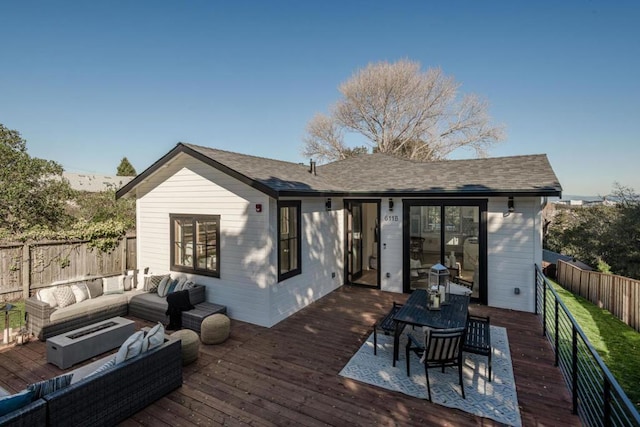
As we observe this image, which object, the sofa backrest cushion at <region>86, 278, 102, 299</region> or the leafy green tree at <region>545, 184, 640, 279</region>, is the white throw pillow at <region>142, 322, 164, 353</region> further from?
the leafy green tree at <region>545, 184, 640, 279</region>

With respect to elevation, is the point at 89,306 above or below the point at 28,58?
below

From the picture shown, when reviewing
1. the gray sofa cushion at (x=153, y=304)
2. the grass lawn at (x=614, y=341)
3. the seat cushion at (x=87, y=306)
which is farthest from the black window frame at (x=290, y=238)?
the grass lawn at (x=614, y=341)

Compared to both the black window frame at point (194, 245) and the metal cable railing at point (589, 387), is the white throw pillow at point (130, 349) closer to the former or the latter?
the black window frame at point (194, 245)

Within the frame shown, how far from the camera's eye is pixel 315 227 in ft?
25.9

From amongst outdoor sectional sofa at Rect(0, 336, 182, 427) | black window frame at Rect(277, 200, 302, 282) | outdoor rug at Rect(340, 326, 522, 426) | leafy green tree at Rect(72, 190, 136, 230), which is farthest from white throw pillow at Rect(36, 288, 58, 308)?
outdoor rug at Rect(340, 326, 522, 426)

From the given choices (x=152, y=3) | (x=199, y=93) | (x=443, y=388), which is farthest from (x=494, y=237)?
(x=199, y=93)

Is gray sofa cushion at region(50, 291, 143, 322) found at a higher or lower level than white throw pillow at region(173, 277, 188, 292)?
lower

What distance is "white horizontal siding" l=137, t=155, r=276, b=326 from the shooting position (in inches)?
249

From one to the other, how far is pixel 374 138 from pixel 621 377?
2081 cm

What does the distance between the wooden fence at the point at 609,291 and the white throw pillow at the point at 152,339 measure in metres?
10.2

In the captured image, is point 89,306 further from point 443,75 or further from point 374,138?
point 443,75

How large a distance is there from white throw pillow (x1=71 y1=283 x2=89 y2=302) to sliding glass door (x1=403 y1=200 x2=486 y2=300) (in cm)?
740

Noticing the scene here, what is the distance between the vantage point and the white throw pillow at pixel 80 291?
631cm

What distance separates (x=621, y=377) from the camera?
5281 mm
